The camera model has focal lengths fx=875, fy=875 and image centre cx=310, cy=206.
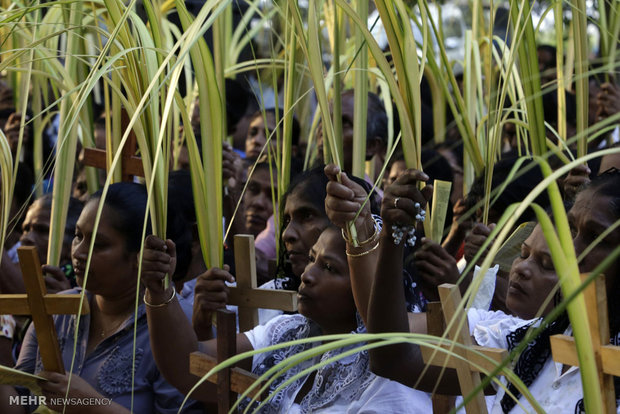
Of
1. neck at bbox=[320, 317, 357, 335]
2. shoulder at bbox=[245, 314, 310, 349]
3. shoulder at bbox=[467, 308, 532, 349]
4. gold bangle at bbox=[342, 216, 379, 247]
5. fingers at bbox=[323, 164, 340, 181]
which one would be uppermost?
fingers at bbox=[323, 164, 340, 181]

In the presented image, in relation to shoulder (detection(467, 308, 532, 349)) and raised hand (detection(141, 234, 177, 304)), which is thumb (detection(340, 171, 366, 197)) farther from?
raised hand (detection(141, 234, 177, 304))

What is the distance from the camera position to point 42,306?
1885 millimetres

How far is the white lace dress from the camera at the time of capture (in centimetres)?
162

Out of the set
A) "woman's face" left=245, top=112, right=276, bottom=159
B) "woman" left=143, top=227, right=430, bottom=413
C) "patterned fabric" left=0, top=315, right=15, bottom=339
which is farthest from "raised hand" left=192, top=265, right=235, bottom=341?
"woman's face" left=245, top=112, right=276, bottom=159

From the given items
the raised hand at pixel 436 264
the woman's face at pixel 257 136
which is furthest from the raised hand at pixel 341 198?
the woman's face at pixel 257 136

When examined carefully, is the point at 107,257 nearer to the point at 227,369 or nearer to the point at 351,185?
the point at 227,369

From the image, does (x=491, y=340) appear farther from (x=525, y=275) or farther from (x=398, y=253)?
(x=398, y=253)

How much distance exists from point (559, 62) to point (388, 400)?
3.20 feet

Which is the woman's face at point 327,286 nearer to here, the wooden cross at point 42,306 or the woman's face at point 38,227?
the wooden cross at point 42,306

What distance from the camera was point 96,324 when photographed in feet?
7.30

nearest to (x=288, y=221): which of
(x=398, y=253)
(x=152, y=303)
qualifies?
(x=152, y=303)

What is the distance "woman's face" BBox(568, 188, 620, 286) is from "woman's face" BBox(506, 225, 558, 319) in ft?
0.44

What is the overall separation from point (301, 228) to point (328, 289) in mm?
279

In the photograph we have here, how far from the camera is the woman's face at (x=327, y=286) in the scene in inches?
67.6
